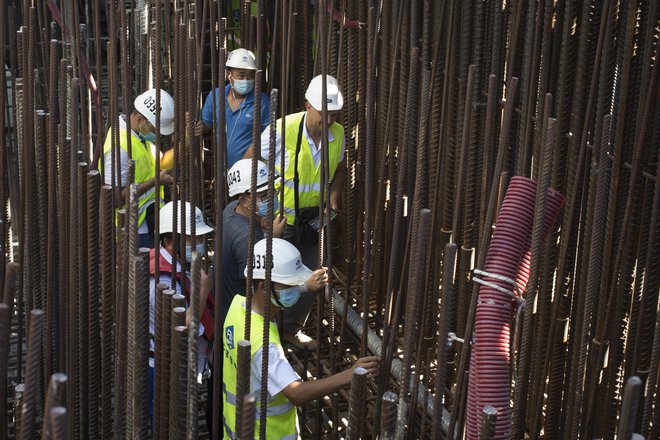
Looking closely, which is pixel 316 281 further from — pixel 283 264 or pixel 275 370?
pixel 275 370

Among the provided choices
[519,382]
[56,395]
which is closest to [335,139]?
[519,382]

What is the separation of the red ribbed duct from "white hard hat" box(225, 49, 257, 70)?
3.93m

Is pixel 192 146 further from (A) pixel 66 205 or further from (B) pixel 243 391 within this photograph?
(B) pixel 243 391

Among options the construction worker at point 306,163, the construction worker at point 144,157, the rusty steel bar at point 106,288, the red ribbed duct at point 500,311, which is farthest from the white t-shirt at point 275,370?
the construction worker at point 144,157

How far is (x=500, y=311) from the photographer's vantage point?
3164mm

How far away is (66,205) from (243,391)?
180 cm

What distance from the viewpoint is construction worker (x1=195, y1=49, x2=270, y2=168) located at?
6.96 m

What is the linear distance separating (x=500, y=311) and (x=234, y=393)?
146 cm

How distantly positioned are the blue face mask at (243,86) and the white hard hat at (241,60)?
0.34 feet

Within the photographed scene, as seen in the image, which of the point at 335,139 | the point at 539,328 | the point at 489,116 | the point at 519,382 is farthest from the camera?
the point at 335,139

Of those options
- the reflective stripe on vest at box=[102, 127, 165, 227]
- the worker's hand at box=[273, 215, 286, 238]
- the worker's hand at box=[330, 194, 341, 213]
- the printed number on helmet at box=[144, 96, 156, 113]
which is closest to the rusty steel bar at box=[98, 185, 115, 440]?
the worker's hand at box=[273, 215, 286, 238]

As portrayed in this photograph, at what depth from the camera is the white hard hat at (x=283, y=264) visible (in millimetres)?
4383

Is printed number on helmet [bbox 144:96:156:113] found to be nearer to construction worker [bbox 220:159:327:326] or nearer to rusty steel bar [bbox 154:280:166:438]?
construction worker [bbox 220:159:327:326]

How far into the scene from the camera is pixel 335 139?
593cm
